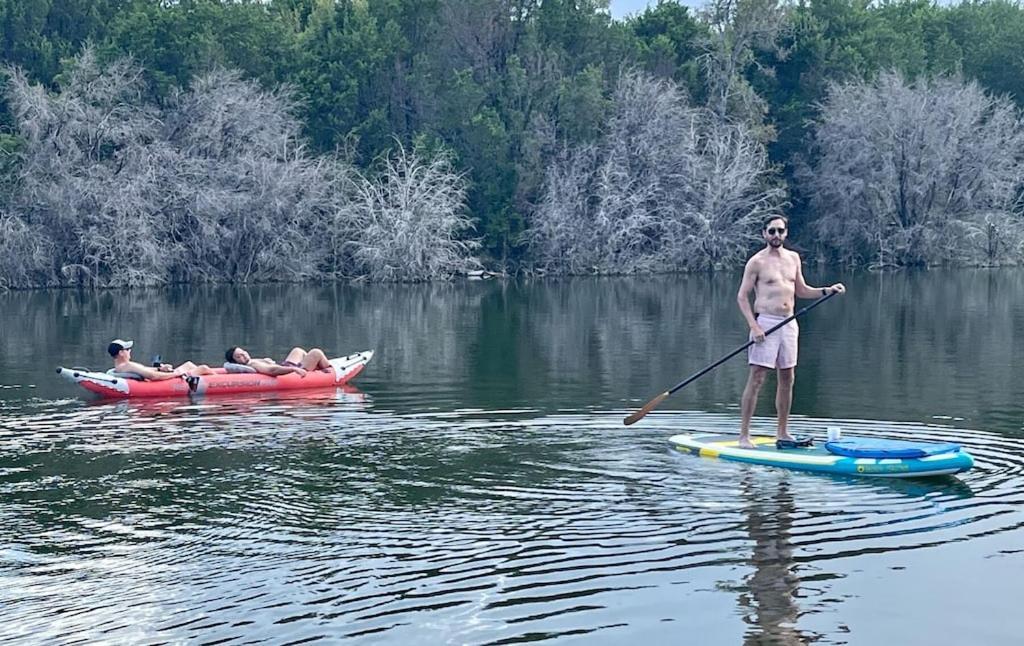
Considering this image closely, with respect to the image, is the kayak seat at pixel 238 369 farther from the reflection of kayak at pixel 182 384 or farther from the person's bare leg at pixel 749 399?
the person's bare leg at pixel 749 399

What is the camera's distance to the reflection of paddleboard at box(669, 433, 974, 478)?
13453 mm

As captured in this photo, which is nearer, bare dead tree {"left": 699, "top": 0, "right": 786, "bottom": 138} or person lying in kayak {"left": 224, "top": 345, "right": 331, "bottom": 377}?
person lying in kayak {"left": 224, "top": 345, "right": 331, "bottom": 377}

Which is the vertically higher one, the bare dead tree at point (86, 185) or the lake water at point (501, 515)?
the bare dead tree at point (86, 185)

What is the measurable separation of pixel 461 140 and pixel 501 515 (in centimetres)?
5022

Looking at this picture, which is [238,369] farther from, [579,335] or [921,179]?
[921,179]

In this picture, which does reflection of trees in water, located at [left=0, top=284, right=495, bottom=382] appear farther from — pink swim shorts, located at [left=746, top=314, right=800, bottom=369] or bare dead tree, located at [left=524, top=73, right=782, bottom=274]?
bare dead tree, located at [left=524, top=73, right=782, bottom=274]

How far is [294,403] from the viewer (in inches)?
818

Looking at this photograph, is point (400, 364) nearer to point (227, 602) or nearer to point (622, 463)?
point (622, 463)

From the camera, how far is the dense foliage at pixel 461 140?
52.4 metres

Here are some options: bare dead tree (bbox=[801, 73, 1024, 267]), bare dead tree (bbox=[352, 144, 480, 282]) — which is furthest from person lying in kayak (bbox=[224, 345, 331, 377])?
bare dead tree (bbox=[801, 73, 1024, 267])

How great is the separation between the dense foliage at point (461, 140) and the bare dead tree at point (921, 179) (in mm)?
129

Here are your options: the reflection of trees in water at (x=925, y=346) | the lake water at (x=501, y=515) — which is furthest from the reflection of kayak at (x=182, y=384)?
the reflection of trees in water at (x=925, y=346)

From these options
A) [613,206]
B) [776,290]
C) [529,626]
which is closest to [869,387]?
[776,290]

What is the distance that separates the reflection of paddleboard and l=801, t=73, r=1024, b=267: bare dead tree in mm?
48911
